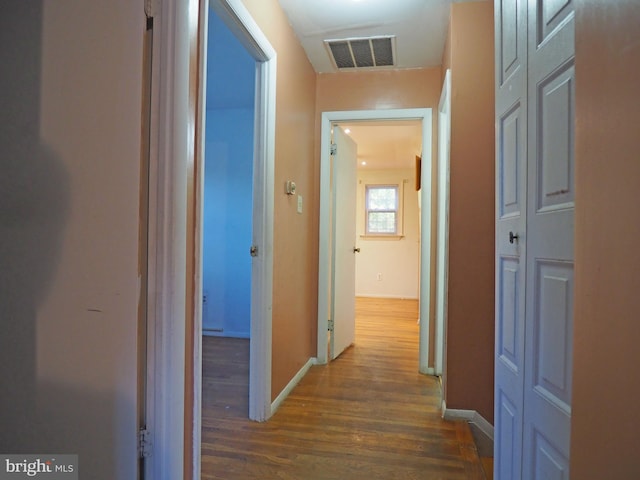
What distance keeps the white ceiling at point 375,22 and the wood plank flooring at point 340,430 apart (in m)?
2.46

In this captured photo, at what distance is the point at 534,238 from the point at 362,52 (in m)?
2.23

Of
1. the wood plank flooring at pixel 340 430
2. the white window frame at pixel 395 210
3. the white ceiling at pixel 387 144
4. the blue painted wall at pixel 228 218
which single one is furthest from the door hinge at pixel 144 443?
the white window frame at pixel 395 210

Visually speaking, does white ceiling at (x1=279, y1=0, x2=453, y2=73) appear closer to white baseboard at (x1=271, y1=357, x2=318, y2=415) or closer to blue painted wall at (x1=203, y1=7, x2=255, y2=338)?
blue painted wall at (x1=203, y1=7, x2=255, y2=338)

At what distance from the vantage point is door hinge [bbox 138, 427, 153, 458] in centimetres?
104

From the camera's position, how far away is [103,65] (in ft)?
3.31

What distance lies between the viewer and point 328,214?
9.86 ft

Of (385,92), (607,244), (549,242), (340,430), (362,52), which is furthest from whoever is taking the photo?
(385,92)

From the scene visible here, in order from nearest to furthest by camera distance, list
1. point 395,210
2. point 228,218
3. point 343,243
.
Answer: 1. point 343,243
2. point 228,218
3. point 395,210

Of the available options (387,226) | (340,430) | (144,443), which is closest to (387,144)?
(387,226)

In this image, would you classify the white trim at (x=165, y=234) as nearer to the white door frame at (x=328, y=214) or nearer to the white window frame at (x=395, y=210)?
the white door frame at (x=328, y=214)

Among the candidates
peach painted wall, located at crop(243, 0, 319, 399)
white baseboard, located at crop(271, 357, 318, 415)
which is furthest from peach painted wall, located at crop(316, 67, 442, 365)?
white baseboard, located at crop(271, 357, 318, 415)

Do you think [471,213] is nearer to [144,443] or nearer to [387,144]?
[144,443]

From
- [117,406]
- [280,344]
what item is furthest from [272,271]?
[117,406]

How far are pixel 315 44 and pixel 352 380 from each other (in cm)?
250
